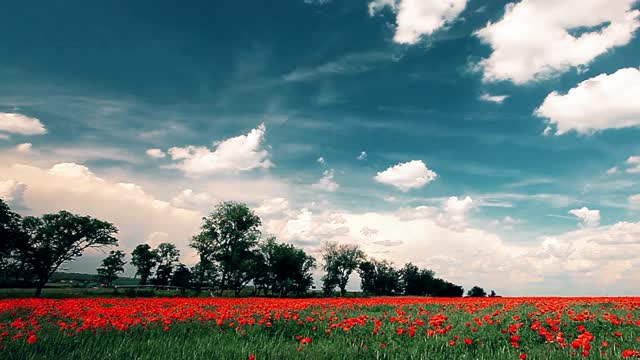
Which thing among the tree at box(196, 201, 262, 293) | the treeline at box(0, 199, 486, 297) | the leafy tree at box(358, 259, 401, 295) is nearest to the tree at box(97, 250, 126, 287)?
the treeline at box(0, 199, 486, 297)

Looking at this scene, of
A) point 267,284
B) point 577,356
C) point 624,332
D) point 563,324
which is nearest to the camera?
point 577,356

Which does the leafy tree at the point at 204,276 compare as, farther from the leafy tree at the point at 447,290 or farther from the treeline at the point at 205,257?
the leafy tree at the point at 447,290

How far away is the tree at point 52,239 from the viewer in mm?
46116

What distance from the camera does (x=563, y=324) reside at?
9695 millimetres

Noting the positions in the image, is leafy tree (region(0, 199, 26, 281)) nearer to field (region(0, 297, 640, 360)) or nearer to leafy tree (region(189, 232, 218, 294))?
leafy tree (region(189, 232, 218, 294))

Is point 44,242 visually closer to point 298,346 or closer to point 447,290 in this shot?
point 298,346

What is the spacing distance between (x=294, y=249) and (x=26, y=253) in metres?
40.3

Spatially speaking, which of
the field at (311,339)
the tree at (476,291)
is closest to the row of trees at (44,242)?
the field at (311,339)

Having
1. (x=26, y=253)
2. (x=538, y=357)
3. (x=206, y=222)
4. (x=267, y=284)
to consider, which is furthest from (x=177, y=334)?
(x=267, y=284)

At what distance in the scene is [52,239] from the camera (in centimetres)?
4712

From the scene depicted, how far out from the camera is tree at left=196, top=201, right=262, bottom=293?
58.8 m

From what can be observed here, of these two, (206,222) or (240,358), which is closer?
(240,358)

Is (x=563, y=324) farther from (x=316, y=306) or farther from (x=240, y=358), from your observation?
(x=316, y=306)

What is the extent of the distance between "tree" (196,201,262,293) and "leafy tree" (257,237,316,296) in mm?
6551
